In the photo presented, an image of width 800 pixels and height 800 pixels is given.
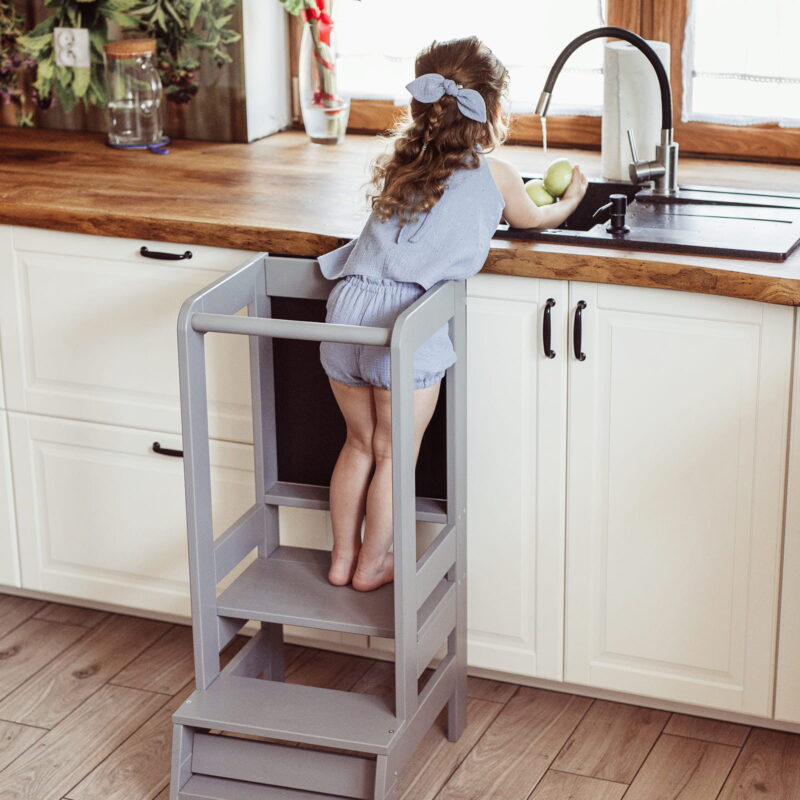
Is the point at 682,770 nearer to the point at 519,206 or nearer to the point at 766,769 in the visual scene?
the point at 766,769

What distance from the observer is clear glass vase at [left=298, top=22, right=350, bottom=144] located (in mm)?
2832

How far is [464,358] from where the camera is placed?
2143mm

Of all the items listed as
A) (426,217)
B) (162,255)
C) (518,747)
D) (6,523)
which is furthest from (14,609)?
(426,217)

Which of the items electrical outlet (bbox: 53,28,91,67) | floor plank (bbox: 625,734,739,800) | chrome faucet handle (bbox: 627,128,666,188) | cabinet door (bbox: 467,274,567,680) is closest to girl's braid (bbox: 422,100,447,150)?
cabinet door (bbox: 467,274,567,680)

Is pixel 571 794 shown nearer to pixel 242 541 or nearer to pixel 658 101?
pixel 242 541

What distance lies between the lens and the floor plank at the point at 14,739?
7.59ft

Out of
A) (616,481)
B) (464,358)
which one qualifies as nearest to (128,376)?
(464,358)

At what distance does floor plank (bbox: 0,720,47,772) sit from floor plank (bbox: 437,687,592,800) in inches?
29.4

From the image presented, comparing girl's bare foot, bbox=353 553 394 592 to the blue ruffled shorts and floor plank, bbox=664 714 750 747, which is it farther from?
floor plank, bbox=664 714 750 747

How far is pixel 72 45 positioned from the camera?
9.57 ft

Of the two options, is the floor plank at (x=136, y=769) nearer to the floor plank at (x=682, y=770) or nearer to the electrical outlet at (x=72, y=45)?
the floor plank at (x=682, y=770)

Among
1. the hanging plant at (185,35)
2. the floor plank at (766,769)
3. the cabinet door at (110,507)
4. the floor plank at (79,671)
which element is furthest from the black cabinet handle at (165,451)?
the floor plank at (766,769)

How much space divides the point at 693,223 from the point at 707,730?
897 mm

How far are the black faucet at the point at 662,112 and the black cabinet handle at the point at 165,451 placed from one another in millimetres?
905
